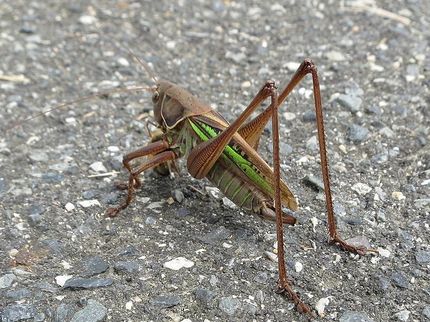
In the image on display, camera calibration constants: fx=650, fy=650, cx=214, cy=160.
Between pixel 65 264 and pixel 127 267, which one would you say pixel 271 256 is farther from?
pixel 65 264

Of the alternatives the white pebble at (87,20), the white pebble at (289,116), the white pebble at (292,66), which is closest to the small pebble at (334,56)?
the white pebble at (292,66)

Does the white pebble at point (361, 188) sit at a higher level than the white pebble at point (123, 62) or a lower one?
higher

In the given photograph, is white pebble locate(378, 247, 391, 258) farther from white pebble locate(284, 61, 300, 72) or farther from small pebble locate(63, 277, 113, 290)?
white pebble locate(284, 61, 300, 72)

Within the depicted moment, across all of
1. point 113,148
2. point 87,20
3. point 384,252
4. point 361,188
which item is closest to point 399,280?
point 384,252

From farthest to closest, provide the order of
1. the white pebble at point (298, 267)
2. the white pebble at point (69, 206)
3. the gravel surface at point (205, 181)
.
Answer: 1. the white pebble at point (69, 206)
2. the white pebble at point (298, 267)
3. the gravel surface at point (205, 181)

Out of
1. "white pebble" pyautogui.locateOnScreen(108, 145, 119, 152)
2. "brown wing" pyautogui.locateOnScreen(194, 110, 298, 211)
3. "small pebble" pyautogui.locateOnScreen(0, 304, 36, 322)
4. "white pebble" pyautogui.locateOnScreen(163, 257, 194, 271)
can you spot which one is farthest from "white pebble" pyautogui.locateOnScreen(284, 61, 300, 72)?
"small pebble" pyautogui.locateOnScreen(0, 304, 36, 322)

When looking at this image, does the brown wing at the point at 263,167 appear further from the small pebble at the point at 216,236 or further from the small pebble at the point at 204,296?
the small pebble at the point at 204,296
